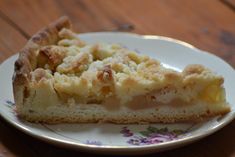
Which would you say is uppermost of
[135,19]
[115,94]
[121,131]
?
[135,19]

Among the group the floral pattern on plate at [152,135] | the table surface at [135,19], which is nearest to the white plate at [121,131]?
the floral pattern on plate at [152,135]

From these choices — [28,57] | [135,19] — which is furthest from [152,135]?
[135,19]

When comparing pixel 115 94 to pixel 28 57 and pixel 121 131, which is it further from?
pixel 28 57

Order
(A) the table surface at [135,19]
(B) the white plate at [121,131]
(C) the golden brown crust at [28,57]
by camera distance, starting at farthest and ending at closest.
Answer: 1. (A) the table surface at [135,19]
2. (C) the golden brown crust at [28,57]
3. (B) the white plate at [121,131]

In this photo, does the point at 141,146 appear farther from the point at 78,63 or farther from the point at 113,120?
the point at 78,63

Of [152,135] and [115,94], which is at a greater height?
[115,94]

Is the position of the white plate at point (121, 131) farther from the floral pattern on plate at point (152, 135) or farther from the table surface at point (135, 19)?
the table surface at point (135, 19)

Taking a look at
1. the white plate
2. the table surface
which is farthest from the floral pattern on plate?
the table surface

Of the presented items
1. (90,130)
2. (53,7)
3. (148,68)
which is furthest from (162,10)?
(90,130)
